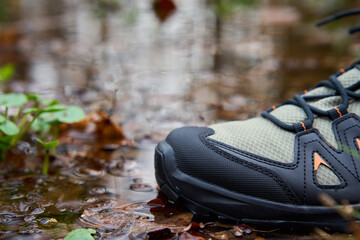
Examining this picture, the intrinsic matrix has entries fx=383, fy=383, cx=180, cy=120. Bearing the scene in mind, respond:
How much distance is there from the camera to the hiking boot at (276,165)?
1.22m

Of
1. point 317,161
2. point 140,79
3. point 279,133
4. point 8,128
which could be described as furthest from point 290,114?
point 140,79

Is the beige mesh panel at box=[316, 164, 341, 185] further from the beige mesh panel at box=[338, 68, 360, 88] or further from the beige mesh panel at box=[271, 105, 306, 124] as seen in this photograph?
the beige mesh panel at box=[338, 68, 360, 88]

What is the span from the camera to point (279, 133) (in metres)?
1.35

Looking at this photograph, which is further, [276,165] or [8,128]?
[8,128]

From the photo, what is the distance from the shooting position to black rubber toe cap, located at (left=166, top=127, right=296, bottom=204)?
1236 millimetres

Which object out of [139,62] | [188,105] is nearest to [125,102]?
[188,105]

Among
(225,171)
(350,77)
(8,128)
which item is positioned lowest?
(225,171)

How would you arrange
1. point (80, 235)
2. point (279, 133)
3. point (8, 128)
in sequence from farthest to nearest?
point (8, 128), point (279, 133), point (80, 235)

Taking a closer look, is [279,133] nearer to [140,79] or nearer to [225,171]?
[225,171]

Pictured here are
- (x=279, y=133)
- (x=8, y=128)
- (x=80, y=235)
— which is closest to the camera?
(x=80, y=235)

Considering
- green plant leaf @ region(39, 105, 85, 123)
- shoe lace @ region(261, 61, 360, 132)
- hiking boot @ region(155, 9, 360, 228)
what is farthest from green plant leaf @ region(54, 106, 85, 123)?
shoe lace @ region(261, 61, 360, 132)

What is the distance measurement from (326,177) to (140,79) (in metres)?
2.40

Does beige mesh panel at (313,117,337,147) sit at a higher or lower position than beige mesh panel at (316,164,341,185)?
higher

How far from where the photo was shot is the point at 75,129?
2213mm
